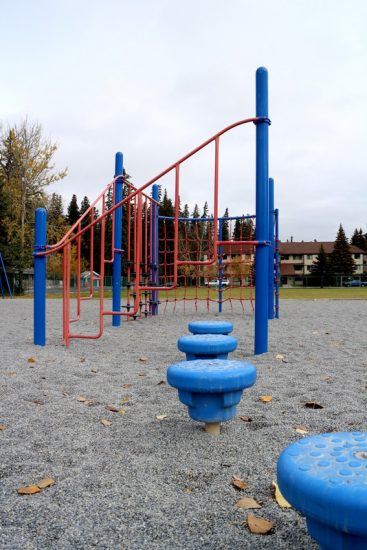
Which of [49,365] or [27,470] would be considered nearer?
[27,470]

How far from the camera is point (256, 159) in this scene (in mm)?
5336

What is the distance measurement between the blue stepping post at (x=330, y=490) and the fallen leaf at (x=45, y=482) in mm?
1153

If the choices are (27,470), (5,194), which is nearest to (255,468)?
(27,470)

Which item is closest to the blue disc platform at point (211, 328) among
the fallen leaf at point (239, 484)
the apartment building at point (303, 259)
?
the fallen leaf at point (239, 484)

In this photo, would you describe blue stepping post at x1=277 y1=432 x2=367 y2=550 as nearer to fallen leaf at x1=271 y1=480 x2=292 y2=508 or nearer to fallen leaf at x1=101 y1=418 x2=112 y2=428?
fallen leaf at x1=271 y1=480 x2=292 y2=508

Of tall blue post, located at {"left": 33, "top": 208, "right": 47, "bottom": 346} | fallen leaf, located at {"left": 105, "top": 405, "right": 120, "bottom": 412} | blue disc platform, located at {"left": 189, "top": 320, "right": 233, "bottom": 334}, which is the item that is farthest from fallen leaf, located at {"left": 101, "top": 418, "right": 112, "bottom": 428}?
tall blue post, located at {"left": 33, "top": 208, "right": 47, "bottom": 346}

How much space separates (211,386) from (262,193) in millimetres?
3307

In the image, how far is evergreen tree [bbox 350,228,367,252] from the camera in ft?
275

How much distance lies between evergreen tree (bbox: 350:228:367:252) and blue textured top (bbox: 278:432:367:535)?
85.4 meters

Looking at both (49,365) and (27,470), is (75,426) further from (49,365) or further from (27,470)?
(49,365)

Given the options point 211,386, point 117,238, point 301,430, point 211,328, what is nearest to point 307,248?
point 117,238

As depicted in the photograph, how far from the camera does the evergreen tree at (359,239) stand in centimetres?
8381

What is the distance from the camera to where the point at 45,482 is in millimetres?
2035

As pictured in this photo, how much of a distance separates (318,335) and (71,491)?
5.52 meters
